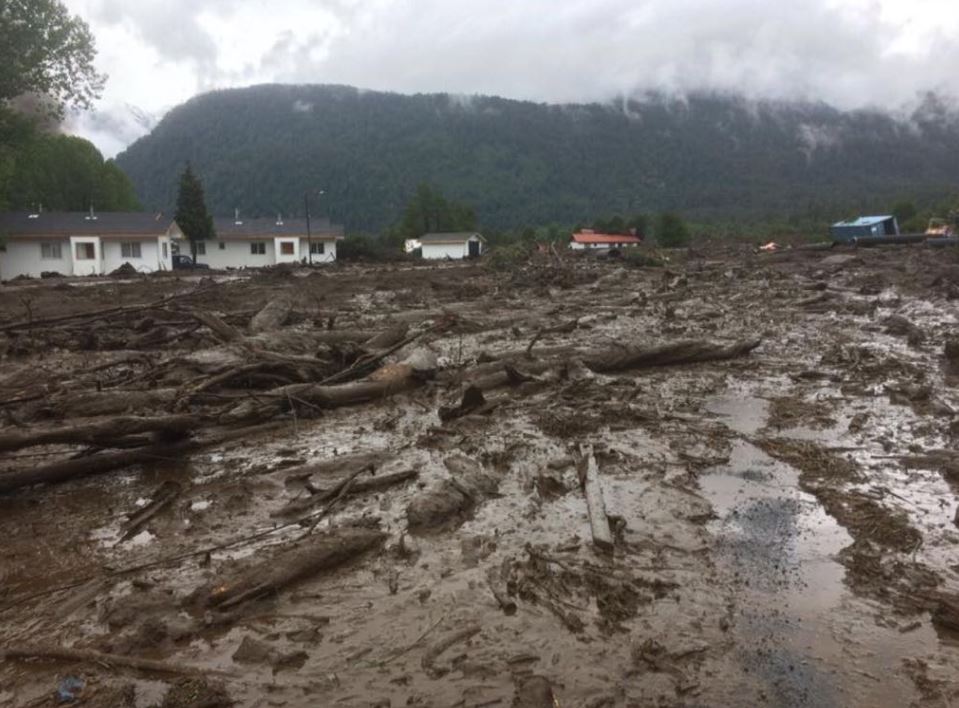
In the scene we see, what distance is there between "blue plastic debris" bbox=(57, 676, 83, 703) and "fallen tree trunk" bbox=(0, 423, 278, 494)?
2.83 m

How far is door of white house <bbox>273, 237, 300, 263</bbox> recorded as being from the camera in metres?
59.0

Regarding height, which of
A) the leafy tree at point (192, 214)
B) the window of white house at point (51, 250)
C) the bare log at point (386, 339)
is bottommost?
the bare log at point (386, 339)

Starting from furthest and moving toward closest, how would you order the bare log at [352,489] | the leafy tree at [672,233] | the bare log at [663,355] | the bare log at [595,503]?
the leafy tree at [672,233] → the bare log at [663,355] → the bare log at [352,489] → the bare log at [595,503]

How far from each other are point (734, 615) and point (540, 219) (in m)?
149

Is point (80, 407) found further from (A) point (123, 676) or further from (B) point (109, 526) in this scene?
(A) point (123, 676)

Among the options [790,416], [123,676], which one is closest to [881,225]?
[790,416]

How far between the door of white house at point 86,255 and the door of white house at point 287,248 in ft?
52.6

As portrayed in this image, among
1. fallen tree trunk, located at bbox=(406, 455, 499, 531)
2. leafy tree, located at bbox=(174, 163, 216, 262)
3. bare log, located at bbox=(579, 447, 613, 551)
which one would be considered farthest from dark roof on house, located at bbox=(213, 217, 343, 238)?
bare log, located at bbox=(579, 447, 613, 551)

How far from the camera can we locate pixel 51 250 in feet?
145

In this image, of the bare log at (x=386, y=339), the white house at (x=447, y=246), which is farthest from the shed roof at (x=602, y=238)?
the bare log at (x=386, y=339)

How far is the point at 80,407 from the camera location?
6938mm

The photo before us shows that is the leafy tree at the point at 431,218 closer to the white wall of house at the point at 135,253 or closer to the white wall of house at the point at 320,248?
the white wall of house at the point at 320,248

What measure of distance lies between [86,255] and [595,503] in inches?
1873

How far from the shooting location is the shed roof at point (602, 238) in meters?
72.2
